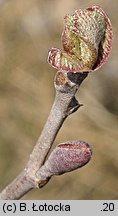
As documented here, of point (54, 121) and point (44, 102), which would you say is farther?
point (44, 102)

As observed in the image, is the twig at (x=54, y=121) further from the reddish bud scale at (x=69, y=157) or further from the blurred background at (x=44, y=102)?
the blurred background at (x=44, y=102)

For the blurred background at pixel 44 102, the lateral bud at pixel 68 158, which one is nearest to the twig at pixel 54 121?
the lateral bud at pixel 68 158

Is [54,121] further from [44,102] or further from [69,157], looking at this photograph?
[44,102]

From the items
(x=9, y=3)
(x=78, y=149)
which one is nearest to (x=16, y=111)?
(x=9, y=3)

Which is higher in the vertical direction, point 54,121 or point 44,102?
point 54,121

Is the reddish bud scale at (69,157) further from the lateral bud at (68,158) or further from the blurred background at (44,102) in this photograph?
the blurred background at (44,102)

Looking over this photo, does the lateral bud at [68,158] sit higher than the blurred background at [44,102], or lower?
higher

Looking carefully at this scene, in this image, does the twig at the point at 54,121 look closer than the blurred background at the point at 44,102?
Yes

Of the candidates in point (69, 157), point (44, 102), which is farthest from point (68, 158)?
point (44, 102)

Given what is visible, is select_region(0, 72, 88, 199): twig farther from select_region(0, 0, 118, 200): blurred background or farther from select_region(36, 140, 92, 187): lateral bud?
select_region(0, 0, 118, 200): blurred background
